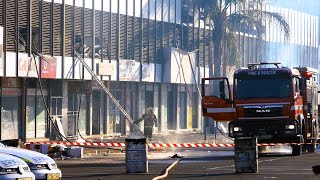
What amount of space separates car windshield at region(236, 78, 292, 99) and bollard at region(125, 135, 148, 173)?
29.4ft

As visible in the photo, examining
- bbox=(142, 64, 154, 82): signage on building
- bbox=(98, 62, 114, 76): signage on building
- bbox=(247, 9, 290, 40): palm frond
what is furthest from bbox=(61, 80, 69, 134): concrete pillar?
bbox=(247, 9, 290, 40): palm frond

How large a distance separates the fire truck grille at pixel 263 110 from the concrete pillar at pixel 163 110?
26437mm

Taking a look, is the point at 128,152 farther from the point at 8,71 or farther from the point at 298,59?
the point at 298,59

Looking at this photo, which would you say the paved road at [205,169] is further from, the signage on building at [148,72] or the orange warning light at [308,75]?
the signage on building at [148,72]

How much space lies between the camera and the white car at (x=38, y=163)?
762 inches

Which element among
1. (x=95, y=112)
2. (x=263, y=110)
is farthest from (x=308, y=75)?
(x=95, y=112)

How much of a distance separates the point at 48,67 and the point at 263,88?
15.7 metres

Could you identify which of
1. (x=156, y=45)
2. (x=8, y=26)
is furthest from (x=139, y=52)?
(x=8, y=26)

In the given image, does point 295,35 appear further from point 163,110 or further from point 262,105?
point 262,105

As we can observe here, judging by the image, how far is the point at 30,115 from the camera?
47.1 meters

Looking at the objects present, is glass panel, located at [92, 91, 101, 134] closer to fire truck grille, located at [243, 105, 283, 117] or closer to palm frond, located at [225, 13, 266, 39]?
palm frond, located at [225, 13, 266, 39]

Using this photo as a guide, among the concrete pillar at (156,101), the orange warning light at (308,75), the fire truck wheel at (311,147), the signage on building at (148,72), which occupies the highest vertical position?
the signage on building at (148,72)

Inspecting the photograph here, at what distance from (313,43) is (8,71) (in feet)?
156

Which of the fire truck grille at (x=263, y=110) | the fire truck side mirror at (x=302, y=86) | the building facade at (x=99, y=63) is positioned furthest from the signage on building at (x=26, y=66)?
the fire truck side mirror at (x=302, y=86)
